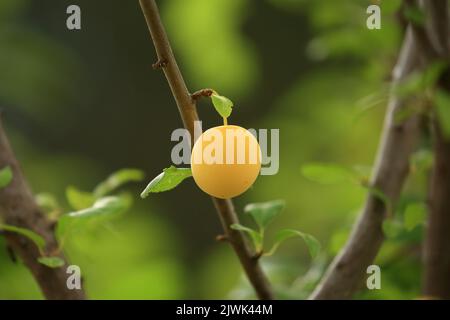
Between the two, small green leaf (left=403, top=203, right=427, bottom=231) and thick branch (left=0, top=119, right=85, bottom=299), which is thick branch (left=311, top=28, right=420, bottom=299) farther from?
thick branch (left=0, top=119, right=85, bottom=299)

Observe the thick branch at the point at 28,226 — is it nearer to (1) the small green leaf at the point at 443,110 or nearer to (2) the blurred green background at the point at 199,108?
(2) the blurred green background at the point at 199,108

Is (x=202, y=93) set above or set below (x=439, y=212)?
above

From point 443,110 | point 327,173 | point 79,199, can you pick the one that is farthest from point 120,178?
point 443,110

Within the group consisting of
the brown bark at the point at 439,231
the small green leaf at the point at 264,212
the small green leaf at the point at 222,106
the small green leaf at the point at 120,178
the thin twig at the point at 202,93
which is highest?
the thin twig at the point at 202,93

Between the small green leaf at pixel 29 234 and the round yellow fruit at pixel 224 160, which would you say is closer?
the round yellow fruit at pixel 224 160

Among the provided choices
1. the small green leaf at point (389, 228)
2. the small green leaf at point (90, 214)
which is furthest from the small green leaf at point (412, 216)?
the small green leaf at point (90, 214)

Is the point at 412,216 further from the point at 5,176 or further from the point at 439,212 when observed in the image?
the point at 5,176
